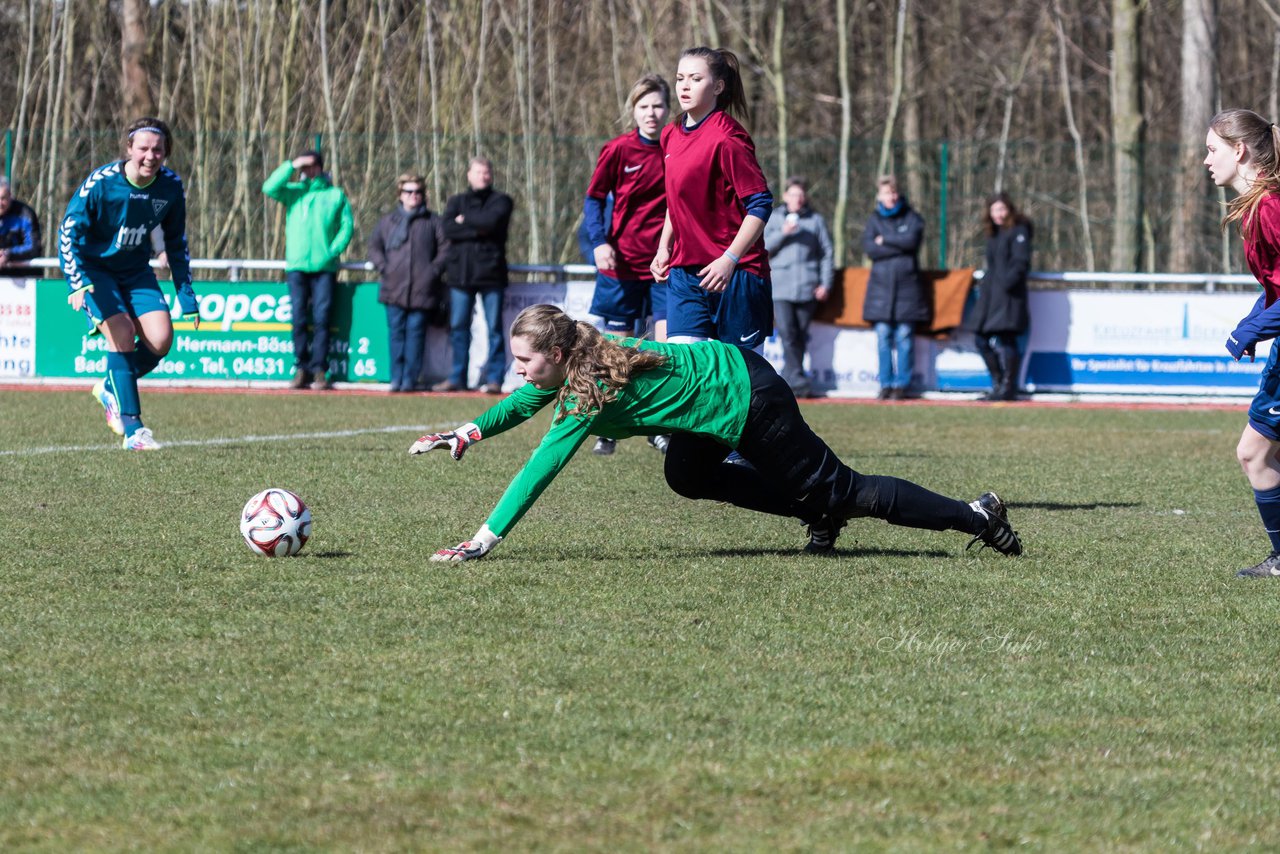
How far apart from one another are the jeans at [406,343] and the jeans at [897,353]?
441cm

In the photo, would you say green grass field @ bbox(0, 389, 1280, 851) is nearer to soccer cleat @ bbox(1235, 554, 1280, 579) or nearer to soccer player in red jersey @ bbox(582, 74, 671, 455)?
soccer cleat @ bbox(1235, 554, 1280, 579)

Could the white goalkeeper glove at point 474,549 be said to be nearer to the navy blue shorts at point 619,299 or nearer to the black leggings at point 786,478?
the black leggings at point 786,478

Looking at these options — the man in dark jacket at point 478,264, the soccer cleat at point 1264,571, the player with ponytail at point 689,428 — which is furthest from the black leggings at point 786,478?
the man in dark jacket at point 478,264

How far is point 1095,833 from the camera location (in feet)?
11.3

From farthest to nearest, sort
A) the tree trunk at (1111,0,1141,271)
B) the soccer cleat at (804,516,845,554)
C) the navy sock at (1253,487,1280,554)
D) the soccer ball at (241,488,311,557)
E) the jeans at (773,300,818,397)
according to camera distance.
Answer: the tree trunk at (1111,0,1141,271)
the jeans at (773,300,818,397)
the soccer cleat at (804,516,845,554)
the navy sock at (1253,487,1280,554)
the soccer ball at (241,488,311,557)

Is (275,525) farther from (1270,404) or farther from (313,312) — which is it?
(313,312)

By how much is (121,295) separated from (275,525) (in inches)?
182

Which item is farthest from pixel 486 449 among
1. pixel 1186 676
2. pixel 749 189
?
pixel 1186 676

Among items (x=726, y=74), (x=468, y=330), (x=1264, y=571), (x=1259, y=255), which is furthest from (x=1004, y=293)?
(x=1259, y=255)

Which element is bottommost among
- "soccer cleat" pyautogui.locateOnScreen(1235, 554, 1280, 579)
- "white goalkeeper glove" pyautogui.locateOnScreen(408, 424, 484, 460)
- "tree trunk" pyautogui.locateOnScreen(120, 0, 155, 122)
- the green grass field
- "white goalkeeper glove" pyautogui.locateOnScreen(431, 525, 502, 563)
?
"soccer cleat" pyautogui.locateOnScreen(1235, 554, 1280, 579)

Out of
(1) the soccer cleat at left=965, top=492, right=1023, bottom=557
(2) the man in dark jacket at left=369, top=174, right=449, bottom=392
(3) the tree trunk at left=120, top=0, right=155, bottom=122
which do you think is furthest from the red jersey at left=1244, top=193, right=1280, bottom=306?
(3) the tree trunk at left=120, top=0, right=155, bottom=122

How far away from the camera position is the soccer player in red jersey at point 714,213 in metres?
7.56

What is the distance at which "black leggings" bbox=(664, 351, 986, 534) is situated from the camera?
248 inches

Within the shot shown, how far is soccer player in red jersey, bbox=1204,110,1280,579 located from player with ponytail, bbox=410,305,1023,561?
38.2 inches
